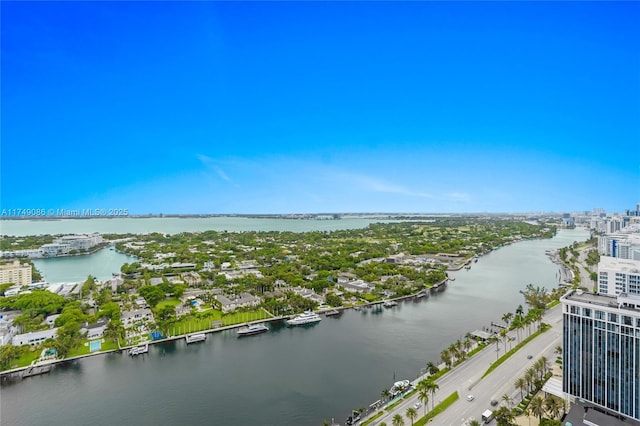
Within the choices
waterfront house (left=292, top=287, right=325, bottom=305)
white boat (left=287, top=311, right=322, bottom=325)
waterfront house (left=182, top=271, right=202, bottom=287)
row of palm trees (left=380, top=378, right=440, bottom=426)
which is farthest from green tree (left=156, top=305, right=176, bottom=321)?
row of palm trees (left=380, top=378, right=440, bottom=426)

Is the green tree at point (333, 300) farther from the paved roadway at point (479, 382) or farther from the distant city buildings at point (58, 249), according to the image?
the distant city buildings at point (58, 249)

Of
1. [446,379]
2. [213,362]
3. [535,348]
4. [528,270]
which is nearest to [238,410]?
[213,362]

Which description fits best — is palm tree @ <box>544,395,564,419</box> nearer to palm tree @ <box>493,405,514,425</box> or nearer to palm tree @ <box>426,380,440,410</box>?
palm tree @ <box>493,405,514,425</box>

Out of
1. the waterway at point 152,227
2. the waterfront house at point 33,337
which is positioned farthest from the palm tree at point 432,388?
the waterway at point 152,227

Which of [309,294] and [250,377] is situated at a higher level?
[309,294]

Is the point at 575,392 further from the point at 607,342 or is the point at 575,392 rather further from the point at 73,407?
the point at 73,407

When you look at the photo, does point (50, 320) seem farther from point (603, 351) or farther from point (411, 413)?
point (603, 351)

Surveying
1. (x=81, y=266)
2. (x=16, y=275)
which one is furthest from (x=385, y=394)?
(x=81, y=266)
